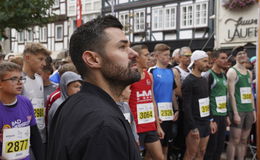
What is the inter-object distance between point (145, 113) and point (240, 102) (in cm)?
219

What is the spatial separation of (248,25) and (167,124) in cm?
1453

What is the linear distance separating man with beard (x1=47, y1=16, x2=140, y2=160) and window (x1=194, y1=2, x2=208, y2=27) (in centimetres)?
2035

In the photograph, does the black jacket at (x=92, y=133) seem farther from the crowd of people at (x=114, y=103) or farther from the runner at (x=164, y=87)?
the runner at (x=164, y=87)

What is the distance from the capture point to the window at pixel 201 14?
21.5 m

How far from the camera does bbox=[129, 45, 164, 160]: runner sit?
5.15 meters

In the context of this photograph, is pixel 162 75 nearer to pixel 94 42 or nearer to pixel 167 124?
pixel 167 124

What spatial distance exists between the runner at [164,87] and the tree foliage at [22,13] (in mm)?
9171

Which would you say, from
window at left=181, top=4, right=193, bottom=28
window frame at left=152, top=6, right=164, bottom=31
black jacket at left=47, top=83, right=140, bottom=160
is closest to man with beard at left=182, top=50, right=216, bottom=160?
black jacket at left=47, top=83, right=140, bottom=160

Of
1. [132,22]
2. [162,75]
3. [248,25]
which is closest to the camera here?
[162,75]

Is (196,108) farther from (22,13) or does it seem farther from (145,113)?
(22,13)

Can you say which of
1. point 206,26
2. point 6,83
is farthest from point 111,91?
point 206,26

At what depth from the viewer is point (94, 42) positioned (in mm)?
1826

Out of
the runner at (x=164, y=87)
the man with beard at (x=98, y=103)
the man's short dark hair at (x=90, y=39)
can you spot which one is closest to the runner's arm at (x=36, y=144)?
the man with beard at (x=98, y=103)

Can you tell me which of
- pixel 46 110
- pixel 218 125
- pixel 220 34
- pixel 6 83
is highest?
pixel 220 34
